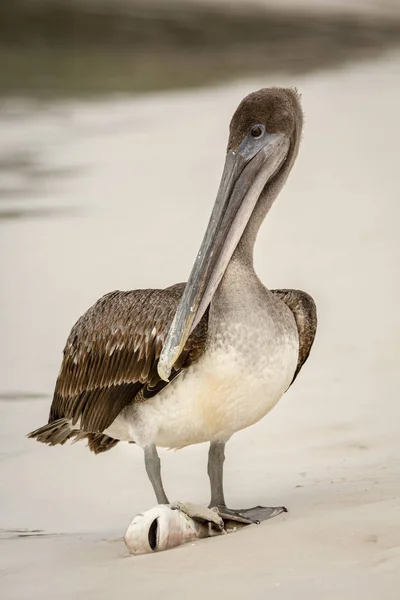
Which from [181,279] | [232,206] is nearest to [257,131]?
[232,206]

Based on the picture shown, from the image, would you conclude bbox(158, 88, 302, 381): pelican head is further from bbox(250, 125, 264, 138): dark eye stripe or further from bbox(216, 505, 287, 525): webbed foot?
bbox(216, 505, 287, 525): webbed foot

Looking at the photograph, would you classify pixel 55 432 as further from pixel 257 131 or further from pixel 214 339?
pixel 257 131

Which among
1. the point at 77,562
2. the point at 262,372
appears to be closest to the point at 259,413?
the point at 262,372

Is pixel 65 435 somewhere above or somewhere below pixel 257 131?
below

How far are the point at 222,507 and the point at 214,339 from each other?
2.33 ft

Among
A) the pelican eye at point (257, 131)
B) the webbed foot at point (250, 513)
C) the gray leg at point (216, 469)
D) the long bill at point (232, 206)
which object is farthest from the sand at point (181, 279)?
the pelican eye at point (257, 131)

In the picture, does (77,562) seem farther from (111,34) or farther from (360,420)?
(111,34)

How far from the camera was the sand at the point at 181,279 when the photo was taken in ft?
15.4

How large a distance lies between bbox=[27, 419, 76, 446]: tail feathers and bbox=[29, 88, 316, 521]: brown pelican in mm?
148

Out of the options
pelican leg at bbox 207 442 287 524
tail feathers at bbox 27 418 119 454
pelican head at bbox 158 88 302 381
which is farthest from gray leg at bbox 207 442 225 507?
pelican head at bbox 158 88 302 381

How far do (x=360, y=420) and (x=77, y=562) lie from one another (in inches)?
96.5

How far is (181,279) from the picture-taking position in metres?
9.22

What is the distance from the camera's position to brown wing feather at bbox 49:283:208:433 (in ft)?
17.5

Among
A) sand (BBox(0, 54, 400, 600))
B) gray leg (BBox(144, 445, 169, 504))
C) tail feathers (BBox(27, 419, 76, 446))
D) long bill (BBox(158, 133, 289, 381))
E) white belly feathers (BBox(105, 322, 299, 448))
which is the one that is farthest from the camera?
tail feathers (BBox(27, 419, 76, 446))
